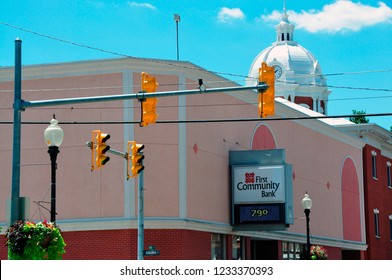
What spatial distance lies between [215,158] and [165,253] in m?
5.90

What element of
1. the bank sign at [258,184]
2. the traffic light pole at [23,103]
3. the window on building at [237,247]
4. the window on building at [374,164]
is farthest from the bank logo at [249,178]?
the window on building at [374,164]

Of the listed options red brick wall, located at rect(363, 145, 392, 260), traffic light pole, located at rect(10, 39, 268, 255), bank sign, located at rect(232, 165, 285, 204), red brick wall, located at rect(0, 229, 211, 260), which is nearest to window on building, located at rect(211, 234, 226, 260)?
bank sign, located at rect(232, 165, 285, 204)

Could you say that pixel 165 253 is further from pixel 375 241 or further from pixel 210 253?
pixel 375 241

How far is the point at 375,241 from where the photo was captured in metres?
62.9

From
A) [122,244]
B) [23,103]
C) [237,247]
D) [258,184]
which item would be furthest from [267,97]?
[237,247]

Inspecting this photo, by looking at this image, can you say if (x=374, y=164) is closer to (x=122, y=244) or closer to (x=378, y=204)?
(x=378, y=204)

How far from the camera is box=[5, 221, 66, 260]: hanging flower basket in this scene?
2058 cm

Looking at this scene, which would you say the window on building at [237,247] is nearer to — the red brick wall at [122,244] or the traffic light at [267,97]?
the red brick wall at [122,244]

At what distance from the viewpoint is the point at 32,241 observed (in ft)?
67.5

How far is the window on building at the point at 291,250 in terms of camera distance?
4731 cm

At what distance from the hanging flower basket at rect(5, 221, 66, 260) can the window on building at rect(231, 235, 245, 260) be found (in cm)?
2170

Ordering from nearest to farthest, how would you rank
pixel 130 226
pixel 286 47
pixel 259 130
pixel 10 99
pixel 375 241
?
1. pixel 130 226
2. pixel 10 99
3. pixel 259 130
4. pixel 375 241
5. pixel 286 47

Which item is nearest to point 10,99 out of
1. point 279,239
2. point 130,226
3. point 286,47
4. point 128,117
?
point 128,117

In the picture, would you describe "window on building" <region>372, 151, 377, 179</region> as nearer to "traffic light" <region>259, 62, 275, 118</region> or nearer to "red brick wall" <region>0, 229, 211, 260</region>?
"red brick wall" <region>0, 229, 211, 260</region>
